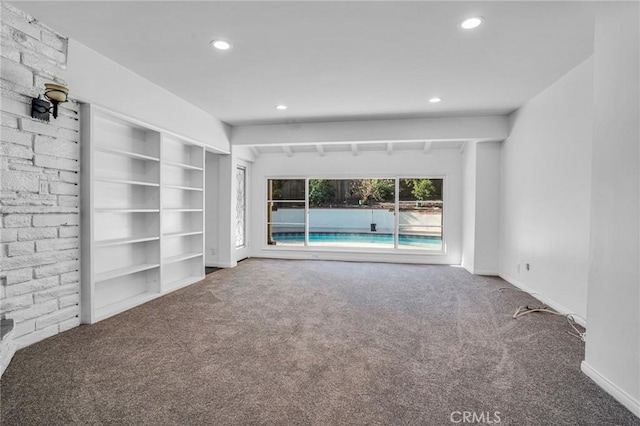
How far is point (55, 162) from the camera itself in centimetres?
286

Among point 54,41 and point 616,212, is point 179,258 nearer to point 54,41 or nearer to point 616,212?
point 54,41

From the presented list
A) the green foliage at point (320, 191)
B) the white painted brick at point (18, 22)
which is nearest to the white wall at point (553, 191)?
the green foliage at point (320, 191)

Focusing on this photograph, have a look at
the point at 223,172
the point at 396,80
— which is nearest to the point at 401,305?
the point at 396,80

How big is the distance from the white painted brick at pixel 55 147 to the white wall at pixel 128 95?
430 mm

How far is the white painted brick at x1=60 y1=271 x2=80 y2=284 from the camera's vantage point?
2.93 meters

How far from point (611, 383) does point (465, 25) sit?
263 centimetres

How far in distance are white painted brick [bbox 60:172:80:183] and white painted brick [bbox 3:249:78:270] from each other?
2.09 feet

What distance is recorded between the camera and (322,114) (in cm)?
515

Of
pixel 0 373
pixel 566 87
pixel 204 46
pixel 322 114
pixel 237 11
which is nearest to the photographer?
pixel 0 373

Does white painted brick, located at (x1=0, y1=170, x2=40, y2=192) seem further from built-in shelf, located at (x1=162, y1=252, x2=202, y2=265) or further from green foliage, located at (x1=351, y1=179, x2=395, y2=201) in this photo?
green foliage, located at (x1=351, y1=179, x2=395, y2=201)

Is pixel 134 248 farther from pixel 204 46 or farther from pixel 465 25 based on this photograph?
pixel 465 25

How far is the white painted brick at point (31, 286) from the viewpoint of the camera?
2.53 meters

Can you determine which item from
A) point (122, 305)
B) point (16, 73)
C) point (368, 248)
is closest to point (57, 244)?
point (122, 305)

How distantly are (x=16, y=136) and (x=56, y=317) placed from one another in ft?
5.06
